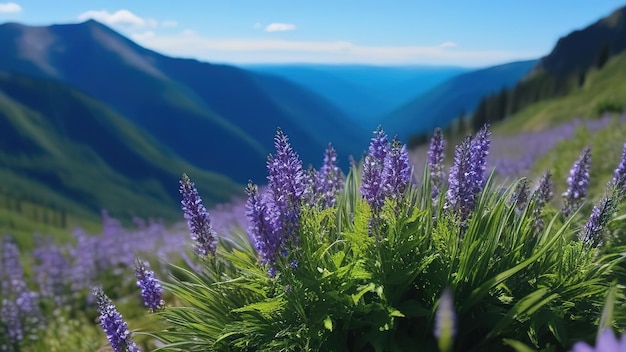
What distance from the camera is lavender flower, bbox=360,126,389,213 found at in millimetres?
3354

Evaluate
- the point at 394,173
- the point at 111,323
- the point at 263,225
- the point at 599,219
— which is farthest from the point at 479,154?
the point at 111,323

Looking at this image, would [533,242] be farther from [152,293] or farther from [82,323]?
[82,323]

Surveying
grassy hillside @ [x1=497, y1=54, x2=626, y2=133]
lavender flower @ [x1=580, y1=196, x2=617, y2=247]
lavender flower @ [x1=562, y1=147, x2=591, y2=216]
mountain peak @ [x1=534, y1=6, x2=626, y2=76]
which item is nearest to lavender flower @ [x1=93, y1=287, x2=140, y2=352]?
lavender flower @ [x1=580, y1=196, x2=617, y2=247]

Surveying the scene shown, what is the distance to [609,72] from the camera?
293ft

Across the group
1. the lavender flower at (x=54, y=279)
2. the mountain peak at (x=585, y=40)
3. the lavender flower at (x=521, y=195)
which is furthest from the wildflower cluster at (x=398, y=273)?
the mountain peak at (x=585, y=40)

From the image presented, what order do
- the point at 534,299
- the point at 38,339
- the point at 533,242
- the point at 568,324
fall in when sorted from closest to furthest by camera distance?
the point at 534,299 < the point at 568,324 < the point at 533,242 < the point at 38,339

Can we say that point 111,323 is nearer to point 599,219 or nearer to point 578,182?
point 599,219

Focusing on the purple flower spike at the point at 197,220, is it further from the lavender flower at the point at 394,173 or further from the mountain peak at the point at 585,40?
the mountain peak at the point at 585,40

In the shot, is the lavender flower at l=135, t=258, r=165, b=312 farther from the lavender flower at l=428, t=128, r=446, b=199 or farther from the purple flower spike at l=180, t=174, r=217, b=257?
the lavender flower at l=428, t=128, r=446, b=199

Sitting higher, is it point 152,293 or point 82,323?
point 152,293

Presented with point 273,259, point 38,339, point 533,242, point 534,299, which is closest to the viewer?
point 534,299

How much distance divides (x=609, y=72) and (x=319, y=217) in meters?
99.2

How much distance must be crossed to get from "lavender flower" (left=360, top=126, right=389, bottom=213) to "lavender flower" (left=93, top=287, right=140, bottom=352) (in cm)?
167

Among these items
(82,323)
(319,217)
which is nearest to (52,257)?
(82,323)
